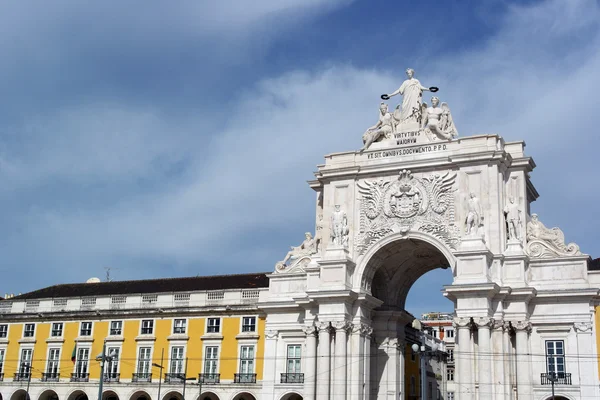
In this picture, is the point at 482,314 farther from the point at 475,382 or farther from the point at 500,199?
the point at 500,199

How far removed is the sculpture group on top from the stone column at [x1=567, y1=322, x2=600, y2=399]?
1268 centimetres

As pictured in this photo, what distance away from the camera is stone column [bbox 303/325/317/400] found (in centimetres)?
4459

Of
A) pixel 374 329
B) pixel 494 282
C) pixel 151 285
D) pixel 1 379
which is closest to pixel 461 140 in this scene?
pixel 494 282

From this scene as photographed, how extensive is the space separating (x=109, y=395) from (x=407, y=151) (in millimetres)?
25225

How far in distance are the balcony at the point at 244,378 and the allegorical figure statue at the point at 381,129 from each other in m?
15.0

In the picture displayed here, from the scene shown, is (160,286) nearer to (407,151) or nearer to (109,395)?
(109,395)

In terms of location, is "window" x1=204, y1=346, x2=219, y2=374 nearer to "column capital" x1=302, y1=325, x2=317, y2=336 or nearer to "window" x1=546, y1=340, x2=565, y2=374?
"column capital" x1=302, y1=325, x2=317, y2=336

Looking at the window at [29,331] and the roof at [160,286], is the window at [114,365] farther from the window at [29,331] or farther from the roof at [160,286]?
the window at [29,331]

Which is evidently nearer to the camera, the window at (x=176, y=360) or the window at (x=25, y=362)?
the window at (x=176, y=360)

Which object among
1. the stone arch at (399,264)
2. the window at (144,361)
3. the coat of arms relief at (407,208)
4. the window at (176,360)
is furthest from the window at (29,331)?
the coat of arms relief at (407,208)

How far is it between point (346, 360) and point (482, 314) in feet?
26.0

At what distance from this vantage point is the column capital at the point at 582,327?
41.2 meters

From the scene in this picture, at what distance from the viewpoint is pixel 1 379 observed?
5616 centimetres

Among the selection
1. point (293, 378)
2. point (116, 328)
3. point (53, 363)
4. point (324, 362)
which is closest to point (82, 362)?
point (53, 363)
